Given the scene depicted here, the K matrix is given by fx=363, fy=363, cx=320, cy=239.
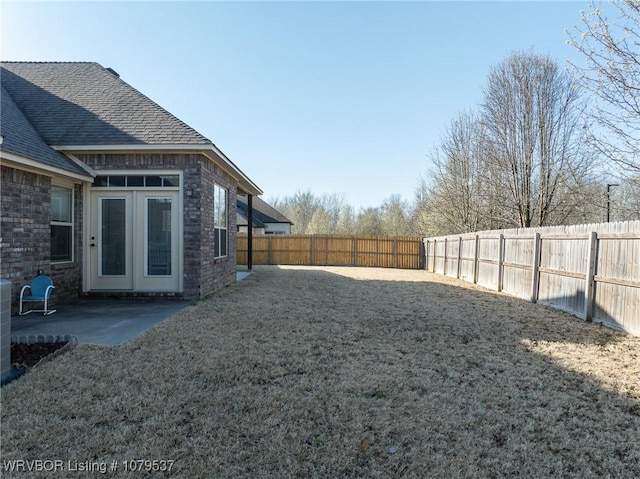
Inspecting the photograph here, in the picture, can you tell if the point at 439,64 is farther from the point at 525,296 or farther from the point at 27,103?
the point at 27,103

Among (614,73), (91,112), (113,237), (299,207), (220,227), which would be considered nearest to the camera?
(614,73)

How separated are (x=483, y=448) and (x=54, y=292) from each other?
292 inches

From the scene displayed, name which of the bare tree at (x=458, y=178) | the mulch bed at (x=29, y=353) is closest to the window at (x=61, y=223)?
the mulch bed at (x=29, y=353)

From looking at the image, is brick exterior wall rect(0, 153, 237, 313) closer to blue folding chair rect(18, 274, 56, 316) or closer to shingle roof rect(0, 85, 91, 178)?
blue folding chair rect(18, 274, 56, 316)

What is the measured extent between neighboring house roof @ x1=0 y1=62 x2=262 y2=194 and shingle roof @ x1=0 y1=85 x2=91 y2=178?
9.0 inches

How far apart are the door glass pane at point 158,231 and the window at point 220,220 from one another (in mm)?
1451

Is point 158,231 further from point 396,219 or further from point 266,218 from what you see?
point 396,219

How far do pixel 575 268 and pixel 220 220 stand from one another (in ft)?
27.2

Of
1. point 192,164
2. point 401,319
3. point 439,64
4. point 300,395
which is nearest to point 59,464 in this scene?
point 300,395

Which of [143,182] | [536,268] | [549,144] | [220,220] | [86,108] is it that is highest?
[549,144]

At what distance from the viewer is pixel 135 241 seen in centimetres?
753

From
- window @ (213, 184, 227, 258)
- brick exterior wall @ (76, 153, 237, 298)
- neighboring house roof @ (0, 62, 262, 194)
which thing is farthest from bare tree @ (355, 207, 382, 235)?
brick exterior wall @ (76, 153, 237, 298)

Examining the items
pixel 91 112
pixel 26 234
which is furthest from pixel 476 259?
pixel 26 234

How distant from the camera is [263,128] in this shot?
56.1 ft
